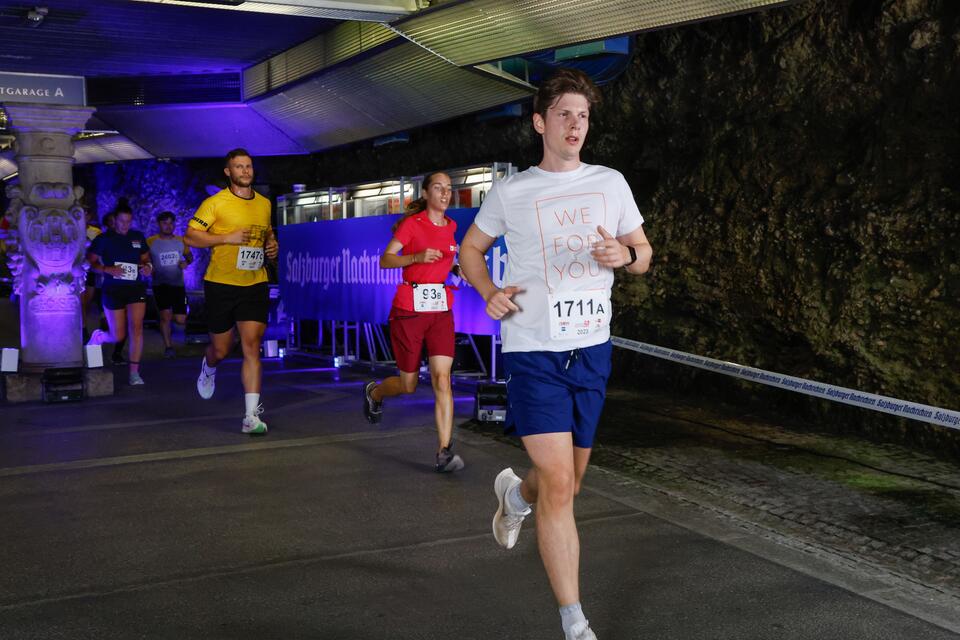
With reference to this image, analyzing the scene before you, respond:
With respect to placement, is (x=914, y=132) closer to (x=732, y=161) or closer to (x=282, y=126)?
(x=732, y=161)

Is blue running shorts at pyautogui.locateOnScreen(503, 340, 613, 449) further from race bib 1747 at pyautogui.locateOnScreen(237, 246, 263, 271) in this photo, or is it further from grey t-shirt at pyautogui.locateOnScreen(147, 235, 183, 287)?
grey t-shirt at pyautogui.locateOnScreen(147, 235, 183, 287)

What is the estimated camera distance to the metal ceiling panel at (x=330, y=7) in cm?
919

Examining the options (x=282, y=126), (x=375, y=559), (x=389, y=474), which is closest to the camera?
(x=375, y=559)

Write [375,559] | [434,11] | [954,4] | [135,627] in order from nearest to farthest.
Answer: [135,627] < [375,559] < [954,4] < [434,11]

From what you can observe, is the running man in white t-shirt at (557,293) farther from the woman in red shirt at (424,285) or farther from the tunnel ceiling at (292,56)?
the tunnel ceiling at (292,56)

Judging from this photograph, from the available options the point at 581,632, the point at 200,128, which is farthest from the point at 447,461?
the point at 200,128

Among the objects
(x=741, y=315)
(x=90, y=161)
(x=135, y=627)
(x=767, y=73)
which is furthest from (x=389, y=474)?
(x=90, y=161)

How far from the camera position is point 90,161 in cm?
2378

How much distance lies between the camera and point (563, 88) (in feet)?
12.0

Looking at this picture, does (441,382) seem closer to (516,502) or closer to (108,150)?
(516,502)

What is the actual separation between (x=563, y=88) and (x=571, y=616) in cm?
179

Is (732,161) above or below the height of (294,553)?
above

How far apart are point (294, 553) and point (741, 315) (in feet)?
17.9

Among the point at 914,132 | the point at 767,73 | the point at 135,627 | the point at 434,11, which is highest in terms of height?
the point at 434,11
